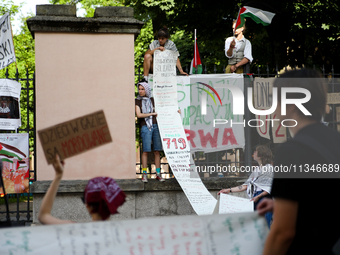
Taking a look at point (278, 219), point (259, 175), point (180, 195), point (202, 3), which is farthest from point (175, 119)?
point (202, 3)

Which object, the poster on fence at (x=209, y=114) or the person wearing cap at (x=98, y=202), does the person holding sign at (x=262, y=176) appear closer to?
the poster on fence at (x=209, y=114)

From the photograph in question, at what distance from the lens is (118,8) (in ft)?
22.4

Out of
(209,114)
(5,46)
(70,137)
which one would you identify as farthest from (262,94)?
(70,137)

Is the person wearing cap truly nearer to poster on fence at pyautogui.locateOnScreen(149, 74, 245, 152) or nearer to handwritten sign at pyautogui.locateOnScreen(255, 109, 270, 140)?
poster on fence at pyautogui.locateOnScreen(149, 74, 245, 152)

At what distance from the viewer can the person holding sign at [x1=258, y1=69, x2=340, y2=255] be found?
197cm

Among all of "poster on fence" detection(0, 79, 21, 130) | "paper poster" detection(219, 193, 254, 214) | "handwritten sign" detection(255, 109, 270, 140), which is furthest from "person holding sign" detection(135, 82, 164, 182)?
"poster on fence" detection(0, 79, 21, 130)

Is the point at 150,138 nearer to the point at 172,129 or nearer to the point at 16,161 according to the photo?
the point at 172,129

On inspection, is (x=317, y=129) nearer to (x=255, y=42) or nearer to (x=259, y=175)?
(x=259, y=175)

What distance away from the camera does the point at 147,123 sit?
679 cm

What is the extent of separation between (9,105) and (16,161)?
3.01ft

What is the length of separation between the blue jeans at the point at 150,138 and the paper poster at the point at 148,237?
13.6 ft

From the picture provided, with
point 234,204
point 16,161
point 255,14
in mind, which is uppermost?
point 255,14

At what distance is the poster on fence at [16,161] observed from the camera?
6.82 meters

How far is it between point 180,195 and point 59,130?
443 centimetres
